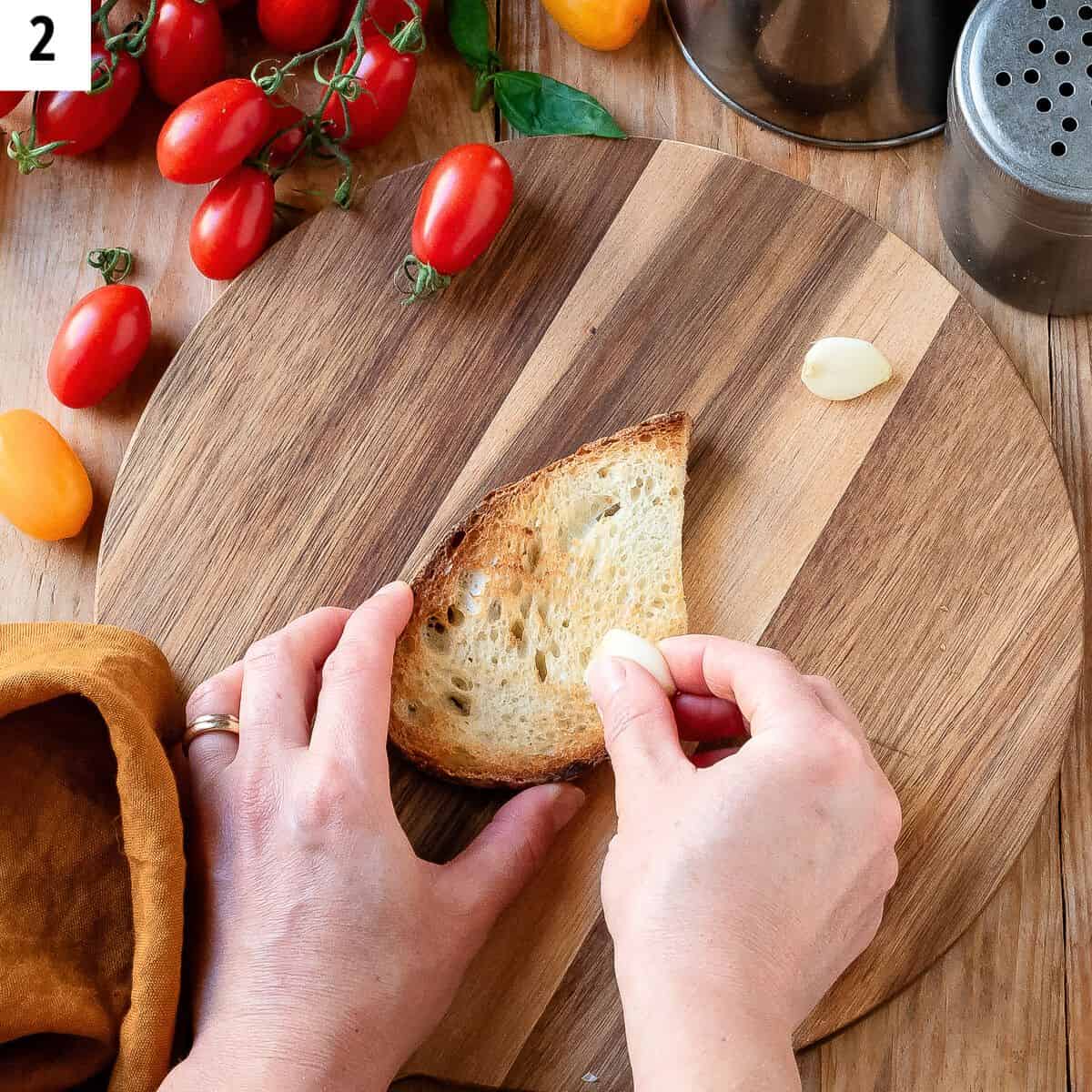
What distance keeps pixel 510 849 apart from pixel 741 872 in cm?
43

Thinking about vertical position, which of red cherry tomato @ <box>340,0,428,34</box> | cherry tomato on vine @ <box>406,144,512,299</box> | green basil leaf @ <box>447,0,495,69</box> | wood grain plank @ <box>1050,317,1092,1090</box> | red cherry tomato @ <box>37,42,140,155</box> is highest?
red cherry tomato @ <box>340,0,428,34</box>

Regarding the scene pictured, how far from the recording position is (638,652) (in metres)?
1.69

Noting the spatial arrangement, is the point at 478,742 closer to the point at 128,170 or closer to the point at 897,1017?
the point at 897,1017

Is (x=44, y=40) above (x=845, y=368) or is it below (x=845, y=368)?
above

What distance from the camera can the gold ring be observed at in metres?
1.68

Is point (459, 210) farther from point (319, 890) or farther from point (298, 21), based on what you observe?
point (319, 890)

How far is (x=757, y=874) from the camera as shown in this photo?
1358 millimetres

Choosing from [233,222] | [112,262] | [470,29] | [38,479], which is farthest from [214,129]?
[38,479]

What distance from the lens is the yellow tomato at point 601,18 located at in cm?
206

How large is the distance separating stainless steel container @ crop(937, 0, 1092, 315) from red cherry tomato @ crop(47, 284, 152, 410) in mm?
1443

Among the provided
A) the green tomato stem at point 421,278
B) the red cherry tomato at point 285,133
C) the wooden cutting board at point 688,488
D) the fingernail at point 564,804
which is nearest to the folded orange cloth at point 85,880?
the wooden cutting board at point 688,488

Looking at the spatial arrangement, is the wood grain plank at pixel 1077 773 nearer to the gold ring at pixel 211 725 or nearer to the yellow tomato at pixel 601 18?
the yellow tomato at pixel 601 18

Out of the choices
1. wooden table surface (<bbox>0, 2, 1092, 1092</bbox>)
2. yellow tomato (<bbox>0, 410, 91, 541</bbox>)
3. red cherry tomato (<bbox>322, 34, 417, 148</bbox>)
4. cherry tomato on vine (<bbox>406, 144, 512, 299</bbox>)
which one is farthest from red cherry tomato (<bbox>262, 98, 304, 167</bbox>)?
yellow tomato (<bbox>0, 410, 91, 541</bbox>)

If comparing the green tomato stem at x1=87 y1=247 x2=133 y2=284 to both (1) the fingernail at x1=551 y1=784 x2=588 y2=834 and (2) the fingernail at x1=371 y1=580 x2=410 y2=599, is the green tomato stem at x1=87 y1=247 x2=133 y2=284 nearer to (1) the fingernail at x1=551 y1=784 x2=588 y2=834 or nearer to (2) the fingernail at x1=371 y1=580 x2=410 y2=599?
(2) the fingernail at x1=371 y1=580 x2=410 y2=599
